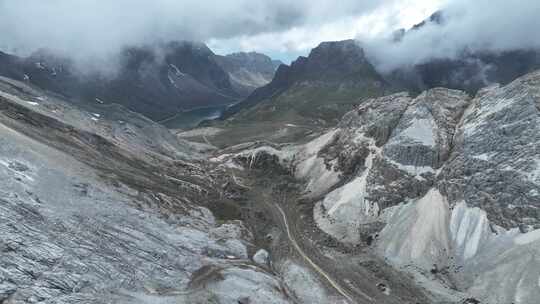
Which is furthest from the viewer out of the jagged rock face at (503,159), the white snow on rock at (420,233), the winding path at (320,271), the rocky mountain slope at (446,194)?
the white snow on rock at (420,233)

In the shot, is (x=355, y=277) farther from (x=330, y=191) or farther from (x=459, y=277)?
(x=330, y=191)

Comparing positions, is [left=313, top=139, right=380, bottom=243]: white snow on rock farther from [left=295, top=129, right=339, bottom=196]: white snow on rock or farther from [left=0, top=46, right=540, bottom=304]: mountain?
[left=295, top=129, right=339, bottom=196]: white snow on rock

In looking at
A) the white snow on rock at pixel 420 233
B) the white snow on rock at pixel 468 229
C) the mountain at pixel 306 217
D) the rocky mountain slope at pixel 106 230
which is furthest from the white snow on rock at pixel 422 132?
the rocky mountain slope at pixel 106 230

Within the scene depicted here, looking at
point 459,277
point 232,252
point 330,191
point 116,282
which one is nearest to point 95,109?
point 330,191

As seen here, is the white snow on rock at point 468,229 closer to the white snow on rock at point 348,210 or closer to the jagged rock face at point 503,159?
the jagged rock face at point 503,159

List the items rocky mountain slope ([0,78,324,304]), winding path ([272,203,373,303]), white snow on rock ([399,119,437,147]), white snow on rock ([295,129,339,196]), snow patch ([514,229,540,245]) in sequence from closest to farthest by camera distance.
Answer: rocky mountain slope ([0,78,324,304])
winding path ([272,203,373,303])
snow patch ([514,229,540,245])
white snow on rock ([399,119,437,147])
white snow on rock ([295,129,339,196])

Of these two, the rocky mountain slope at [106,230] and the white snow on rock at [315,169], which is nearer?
the rocky mountain slope at [106,230]

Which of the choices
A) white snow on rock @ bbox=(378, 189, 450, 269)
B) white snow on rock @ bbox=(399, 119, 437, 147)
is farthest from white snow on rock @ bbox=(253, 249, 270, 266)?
white snow on rock @ bbox=(399, 119, 437, 147)
